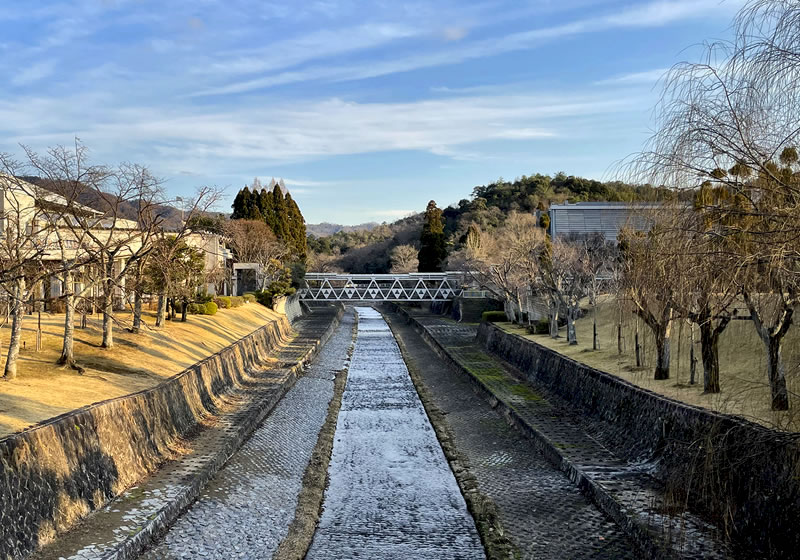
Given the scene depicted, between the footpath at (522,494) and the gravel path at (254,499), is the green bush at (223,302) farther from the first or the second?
the footpath at (522,494)

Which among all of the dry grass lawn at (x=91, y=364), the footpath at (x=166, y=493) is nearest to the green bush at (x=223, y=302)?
the dry grass lawn at (x=91, y=364)

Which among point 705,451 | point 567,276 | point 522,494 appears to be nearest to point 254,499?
point 522,494

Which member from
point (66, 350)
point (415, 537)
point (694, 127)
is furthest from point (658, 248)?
point (66, 350)

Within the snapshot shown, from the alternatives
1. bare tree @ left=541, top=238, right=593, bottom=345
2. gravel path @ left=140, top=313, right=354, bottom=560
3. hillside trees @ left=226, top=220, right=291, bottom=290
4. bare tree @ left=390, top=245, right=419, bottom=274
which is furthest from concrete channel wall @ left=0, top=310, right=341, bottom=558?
bare tree @ left=390, top=245, right=419, bottom=274

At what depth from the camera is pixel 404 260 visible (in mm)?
103188

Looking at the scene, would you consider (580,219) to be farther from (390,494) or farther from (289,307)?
(390,494)

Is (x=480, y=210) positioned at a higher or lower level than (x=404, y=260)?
higher

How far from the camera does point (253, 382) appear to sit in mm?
27688

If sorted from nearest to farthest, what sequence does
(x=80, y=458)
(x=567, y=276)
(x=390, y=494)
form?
1. (x=80, y=458)
2. (x=390, y=494)
3. (x=567, y=276)

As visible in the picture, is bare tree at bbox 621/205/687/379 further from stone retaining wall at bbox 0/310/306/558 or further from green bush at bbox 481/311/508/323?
green bush at bbox 481/311/508/323

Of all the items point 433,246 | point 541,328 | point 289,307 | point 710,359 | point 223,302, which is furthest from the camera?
point 433,246

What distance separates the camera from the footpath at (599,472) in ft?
31.6

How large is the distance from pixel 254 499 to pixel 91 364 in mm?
8756

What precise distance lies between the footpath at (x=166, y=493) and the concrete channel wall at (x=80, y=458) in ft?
0.75
